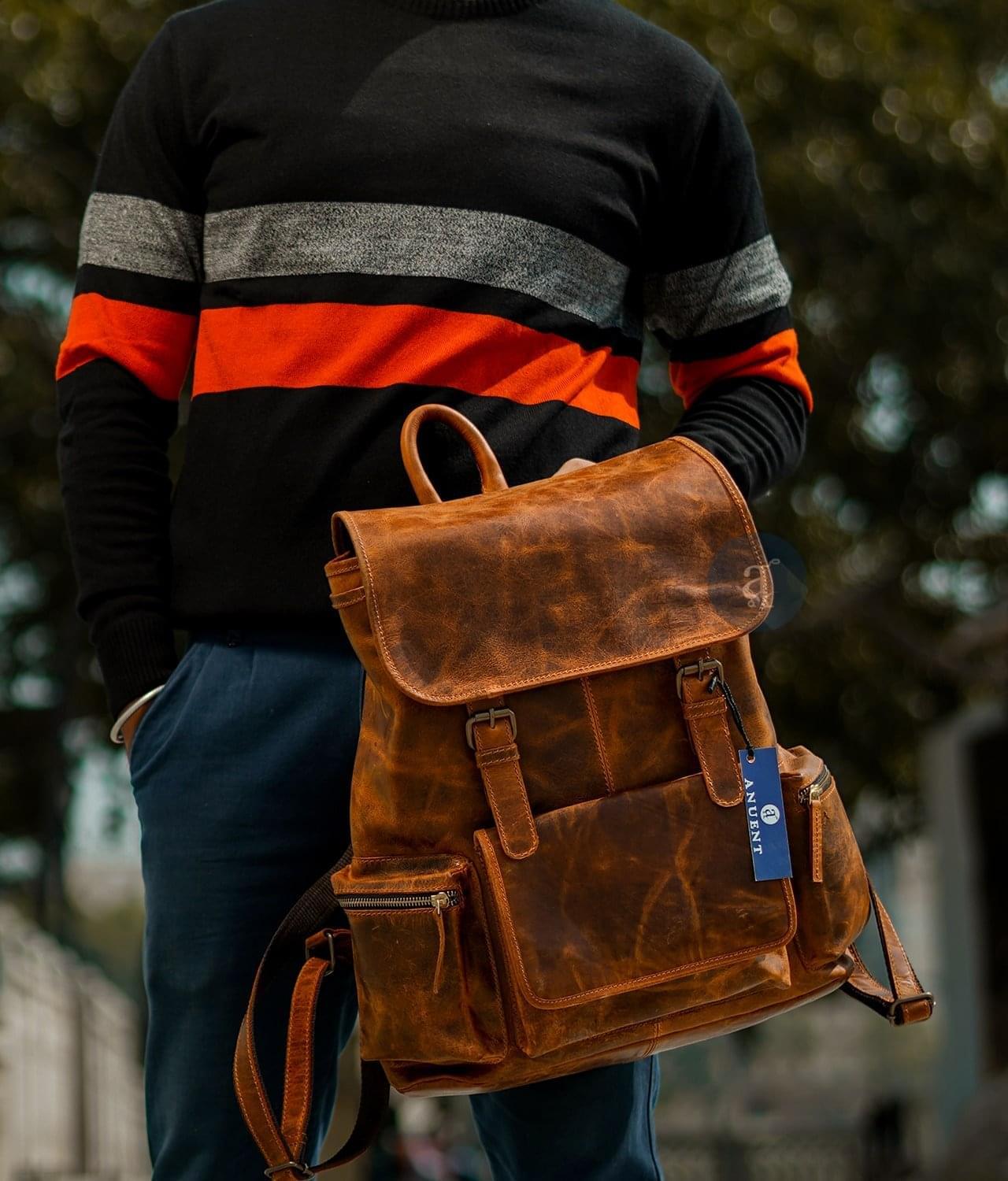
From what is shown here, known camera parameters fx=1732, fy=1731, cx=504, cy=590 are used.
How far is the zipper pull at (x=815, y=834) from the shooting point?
81.2 inches

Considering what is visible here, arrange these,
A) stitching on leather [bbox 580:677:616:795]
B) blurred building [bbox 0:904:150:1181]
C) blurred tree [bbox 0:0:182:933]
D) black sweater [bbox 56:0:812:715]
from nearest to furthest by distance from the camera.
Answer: stitching on leather [bbox 580:677:616:795], black sweater [bbox 56:0:812:715], blurred building [bbox 0:904:150:1181], blurred tree [bbox 0:0:182:933]

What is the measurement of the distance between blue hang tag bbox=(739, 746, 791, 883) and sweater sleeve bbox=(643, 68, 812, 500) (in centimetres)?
49

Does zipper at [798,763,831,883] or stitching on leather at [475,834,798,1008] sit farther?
zipper at [798,763,831,883]

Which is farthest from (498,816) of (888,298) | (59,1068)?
(59,1068)

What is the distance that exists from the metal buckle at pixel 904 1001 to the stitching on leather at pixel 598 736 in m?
0.46

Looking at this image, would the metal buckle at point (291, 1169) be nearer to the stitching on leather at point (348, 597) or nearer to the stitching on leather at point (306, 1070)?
the stitching on leather at point (306, 1070)

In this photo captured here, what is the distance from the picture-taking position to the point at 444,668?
2002 mm

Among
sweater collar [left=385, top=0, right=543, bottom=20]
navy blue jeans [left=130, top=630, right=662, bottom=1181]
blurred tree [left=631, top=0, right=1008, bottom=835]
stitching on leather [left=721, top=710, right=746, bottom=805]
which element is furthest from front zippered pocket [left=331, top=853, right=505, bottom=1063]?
blurred tree [left=631, top=0, right=1008, bottom=835]

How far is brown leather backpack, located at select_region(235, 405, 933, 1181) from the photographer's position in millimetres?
1978

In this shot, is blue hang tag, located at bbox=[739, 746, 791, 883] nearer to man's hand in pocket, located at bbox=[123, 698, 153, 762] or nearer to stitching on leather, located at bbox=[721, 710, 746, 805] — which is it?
stitching on leather, located at bbox=[721, 710, 746, 805]

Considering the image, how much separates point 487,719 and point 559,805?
138mm


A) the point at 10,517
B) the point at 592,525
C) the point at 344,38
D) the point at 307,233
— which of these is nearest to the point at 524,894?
the point at 592,525

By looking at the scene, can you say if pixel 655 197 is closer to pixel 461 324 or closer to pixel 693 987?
pixel 461 324

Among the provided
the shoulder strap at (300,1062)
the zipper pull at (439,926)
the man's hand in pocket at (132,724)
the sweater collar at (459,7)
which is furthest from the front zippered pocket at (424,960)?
the sweater collar at (459,7)
